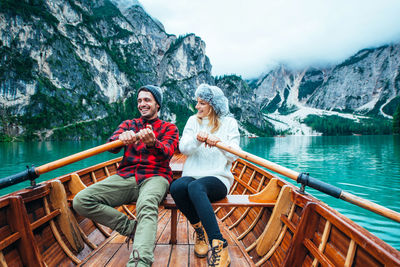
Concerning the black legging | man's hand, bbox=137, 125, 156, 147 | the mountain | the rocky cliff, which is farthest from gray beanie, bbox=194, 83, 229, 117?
the rocky cliff

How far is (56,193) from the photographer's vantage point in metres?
2.99

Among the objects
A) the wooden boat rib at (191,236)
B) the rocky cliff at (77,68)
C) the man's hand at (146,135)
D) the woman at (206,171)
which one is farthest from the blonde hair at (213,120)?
the rocky cliff at (77,68)

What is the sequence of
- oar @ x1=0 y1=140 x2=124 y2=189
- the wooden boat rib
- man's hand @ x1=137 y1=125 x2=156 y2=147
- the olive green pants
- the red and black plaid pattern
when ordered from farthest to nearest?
1. the red and black plaid pattern
2. man's hand @ x1=137 y1=125 x2=156 y2=147
3. oar @ x1=0 y1=140 x2=124 y2=189
4. the olive green pants
5. the wooden boat rib

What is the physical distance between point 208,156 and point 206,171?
9.6 inches

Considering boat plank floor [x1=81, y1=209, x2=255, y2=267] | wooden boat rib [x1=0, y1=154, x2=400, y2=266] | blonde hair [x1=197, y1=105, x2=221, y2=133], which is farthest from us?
blonde hair [x1=197, y1=105, x2=221, y2=133]

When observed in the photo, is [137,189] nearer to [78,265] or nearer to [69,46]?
[78,265]

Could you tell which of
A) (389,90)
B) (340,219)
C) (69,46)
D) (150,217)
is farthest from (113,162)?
(389,90)

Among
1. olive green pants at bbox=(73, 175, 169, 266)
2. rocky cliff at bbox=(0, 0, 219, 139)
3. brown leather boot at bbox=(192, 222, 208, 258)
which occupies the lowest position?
brown leather boot at bbox=(192, 222, 208, 258)

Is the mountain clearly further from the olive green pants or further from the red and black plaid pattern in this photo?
the olive green pants

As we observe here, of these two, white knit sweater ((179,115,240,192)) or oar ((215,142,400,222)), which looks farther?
white knit sweater ((179,115,240,192))

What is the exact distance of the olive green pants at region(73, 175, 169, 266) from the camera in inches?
84.4

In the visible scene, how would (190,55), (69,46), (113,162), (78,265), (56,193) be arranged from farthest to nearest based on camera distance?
1. (190,55)
2. (69,46)
3. (113,162)
4. (56,193)
5. (78,265)

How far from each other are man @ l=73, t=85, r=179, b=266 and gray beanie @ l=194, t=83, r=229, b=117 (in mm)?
669

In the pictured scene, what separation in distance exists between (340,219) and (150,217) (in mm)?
1791
